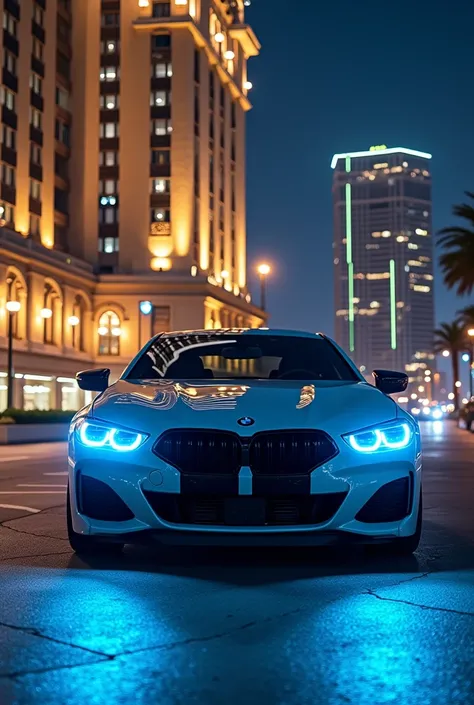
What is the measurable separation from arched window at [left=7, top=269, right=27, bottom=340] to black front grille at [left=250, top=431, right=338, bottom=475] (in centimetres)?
5096

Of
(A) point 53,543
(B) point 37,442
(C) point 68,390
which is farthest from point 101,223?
(A) point 53,543

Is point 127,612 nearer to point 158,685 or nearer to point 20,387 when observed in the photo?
point 158,685

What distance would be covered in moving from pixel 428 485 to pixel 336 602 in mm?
8546

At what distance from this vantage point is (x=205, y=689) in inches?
128

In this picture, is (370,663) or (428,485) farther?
(428,485)

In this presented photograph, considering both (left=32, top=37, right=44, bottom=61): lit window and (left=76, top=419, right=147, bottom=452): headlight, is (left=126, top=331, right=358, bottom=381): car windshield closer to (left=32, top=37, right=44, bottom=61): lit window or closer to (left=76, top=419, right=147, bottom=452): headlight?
(left=76, top=419, right=147, bottom=452): headlight

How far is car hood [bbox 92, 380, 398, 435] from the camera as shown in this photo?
18.2ft

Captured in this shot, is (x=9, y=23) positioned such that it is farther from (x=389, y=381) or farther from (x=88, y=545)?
(x=88, y=545)

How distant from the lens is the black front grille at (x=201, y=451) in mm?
5449

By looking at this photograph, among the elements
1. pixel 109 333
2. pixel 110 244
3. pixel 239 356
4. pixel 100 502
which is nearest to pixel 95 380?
pixel 239 356

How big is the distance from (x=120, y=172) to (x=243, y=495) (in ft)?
241

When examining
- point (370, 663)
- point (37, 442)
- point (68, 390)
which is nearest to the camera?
point (370, 663)

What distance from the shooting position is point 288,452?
548cm

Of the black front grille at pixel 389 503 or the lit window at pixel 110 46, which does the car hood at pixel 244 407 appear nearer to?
the black front grille at pixel 389 503
